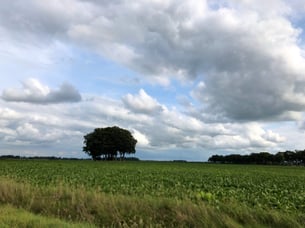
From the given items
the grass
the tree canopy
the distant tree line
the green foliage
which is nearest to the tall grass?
the grass

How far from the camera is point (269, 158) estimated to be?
150 metres

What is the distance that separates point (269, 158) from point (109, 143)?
63596 mm

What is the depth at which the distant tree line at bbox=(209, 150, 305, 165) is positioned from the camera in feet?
493

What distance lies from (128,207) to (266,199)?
21.1ft

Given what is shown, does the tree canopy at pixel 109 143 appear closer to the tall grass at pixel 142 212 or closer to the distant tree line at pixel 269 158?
the distant tree line at pixel 269 158

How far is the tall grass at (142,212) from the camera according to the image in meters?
11.0

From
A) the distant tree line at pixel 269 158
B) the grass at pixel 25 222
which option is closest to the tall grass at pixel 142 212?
the grass at pixel 25 222

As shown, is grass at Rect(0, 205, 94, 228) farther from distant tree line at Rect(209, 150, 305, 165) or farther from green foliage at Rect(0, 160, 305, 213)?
distant tree line at Rect(209, 150, 305, 165)

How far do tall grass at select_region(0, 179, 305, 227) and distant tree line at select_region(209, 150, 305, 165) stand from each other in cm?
13973

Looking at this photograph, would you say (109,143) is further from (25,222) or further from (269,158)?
(25,222)

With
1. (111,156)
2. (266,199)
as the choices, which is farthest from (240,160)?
(266,199)

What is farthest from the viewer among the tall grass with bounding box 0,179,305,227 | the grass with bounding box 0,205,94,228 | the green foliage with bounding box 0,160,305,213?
the green foliage with bounding box 0,160,305,213

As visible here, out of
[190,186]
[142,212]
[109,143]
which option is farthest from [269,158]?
[142,212]

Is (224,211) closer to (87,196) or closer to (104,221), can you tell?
(104,221)
